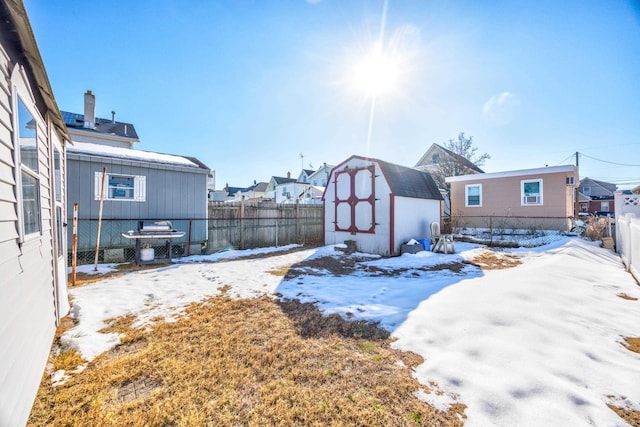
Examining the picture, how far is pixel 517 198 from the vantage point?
13.6m

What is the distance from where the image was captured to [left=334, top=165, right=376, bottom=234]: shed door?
935cm

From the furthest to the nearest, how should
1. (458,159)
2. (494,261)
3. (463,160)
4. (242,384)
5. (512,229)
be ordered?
(463,160) → (458,159) → (512,229) → (494,261) → (242,384)

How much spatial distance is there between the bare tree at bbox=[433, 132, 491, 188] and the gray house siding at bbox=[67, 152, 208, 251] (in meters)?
17.7

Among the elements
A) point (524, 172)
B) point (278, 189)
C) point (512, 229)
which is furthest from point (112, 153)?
point (278, 189)

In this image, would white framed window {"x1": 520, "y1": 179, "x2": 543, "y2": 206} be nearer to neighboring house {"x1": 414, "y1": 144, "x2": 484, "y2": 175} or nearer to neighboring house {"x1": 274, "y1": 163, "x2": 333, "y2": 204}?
neighboring house {"x1": 414, "y1": 144, "x2": 484, "y2": 175}

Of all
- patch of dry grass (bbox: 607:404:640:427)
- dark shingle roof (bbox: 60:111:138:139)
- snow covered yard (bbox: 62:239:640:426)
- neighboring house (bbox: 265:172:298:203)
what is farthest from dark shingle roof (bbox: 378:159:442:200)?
neighboring house (bbox: 265:172:298:203)

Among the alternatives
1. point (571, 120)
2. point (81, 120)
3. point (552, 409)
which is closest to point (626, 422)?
point (552, 409)

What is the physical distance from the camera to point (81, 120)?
15.9 metres

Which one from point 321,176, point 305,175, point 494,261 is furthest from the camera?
point 305,175

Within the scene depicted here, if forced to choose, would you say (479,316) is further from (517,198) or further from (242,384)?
(517,198)

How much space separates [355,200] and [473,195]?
955cm

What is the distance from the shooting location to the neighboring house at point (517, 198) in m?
12.4

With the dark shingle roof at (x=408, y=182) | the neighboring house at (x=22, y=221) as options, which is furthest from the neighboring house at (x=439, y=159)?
the neighboring house at (x=22, y=221)

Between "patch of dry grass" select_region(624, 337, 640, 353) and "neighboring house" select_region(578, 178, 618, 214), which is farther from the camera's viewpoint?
"neighboring house" select_region(578, 178, 618, 214)
